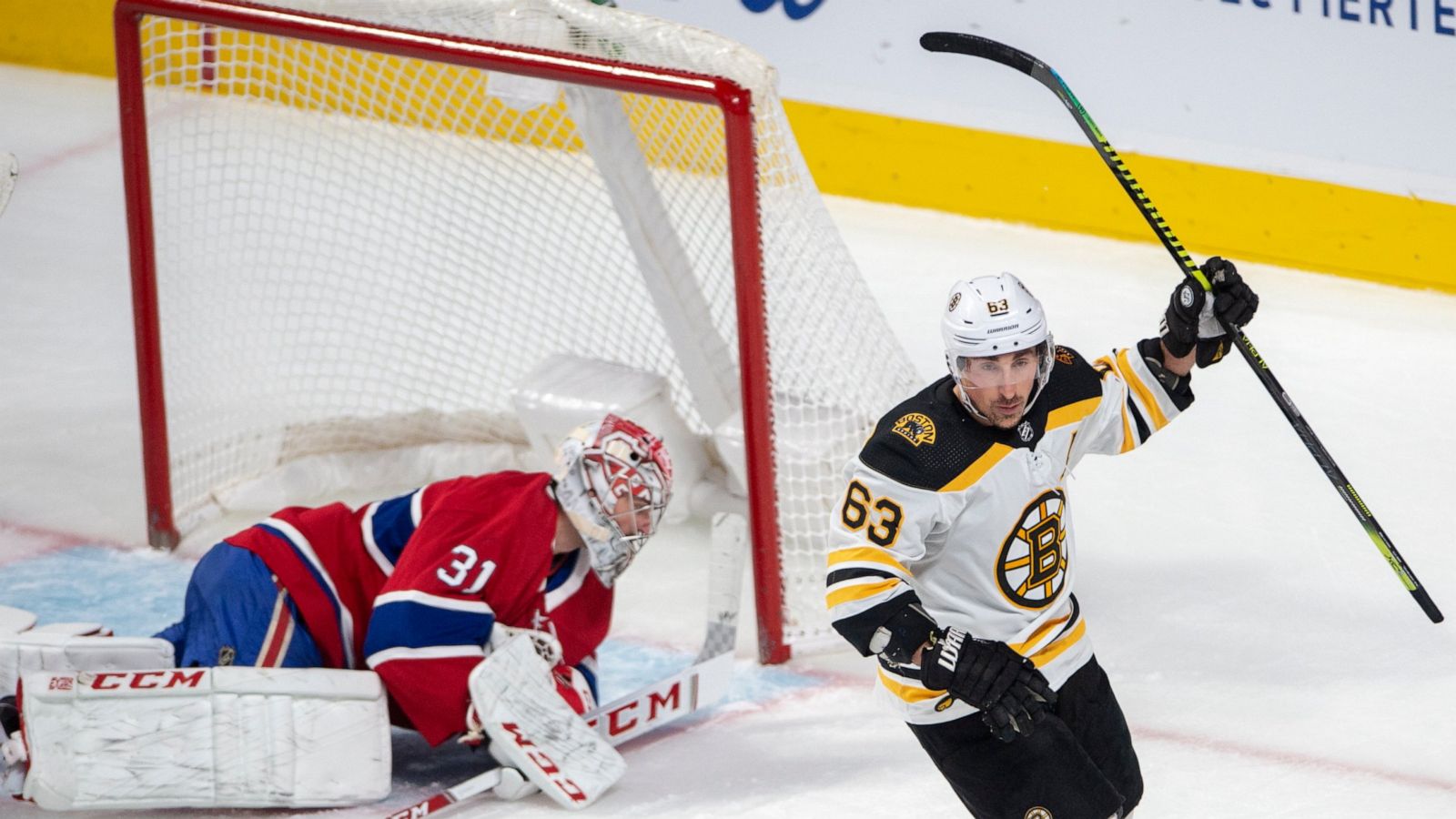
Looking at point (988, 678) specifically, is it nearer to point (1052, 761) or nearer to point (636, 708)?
point (1052, 761)

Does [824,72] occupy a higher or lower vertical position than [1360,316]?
higher

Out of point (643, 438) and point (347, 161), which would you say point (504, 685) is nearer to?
point (643, 438)

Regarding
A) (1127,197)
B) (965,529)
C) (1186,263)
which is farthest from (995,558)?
(1127,197)

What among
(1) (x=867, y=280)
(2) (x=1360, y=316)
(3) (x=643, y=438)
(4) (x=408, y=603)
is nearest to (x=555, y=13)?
(3) (x=643, y=438)

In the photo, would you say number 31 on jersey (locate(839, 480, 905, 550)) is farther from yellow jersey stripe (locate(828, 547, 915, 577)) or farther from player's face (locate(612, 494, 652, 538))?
player's face (locate(612, 494, 652, 538))

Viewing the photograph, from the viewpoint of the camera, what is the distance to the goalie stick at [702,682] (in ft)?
10.8

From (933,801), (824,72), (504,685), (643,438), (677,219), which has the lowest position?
(933,801)

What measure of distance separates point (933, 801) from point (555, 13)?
5.24ft

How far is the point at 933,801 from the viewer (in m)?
3.16

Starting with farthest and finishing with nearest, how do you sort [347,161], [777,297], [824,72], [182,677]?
[824,72], [347,161], [777,297], [182,677]

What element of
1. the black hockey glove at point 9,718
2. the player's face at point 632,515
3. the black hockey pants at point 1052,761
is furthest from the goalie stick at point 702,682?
the black hockey pants at point 1052,761

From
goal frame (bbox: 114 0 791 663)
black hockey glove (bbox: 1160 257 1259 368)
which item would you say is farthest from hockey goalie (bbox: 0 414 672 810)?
black hockey glove (bbox: 1160 257 1259 368)

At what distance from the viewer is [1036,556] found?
2.48 metres

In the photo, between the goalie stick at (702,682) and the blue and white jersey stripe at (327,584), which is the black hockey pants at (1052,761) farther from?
the blue and white jersey stripe at (327,584)
